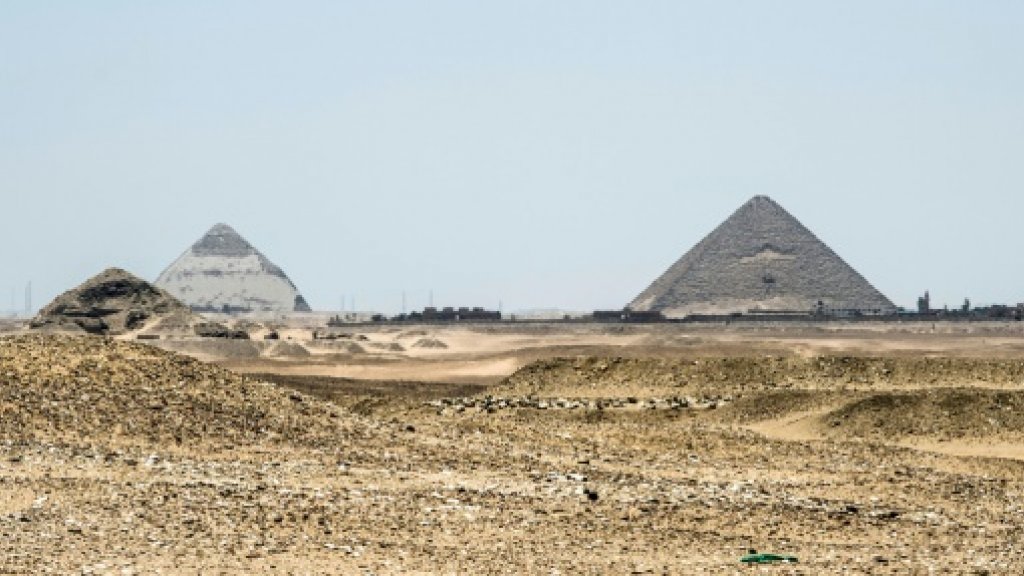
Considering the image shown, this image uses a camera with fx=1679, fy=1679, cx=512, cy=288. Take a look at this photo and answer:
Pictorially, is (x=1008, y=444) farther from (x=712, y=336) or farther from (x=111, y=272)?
(x=712, y=336)

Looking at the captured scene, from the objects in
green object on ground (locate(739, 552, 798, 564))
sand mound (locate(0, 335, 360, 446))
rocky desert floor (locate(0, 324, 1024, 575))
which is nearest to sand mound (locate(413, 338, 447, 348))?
rocky desert floor (locate(0, 324, 1024, 575))

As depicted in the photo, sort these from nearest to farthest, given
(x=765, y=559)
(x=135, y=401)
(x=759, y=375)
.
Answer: (x=765, y=559), (x=135, y=401), (x=759, y=375)

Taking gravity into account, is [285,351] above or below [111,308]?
below

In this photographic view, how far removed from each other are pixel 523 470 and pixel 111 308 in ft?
247

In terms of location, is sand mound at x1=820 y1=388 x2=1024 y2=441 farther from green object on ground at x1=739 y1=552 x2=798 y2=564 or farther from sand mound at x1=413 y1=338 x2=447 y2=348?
sand mound at x1=413 y1=338 x2=447 y2=348

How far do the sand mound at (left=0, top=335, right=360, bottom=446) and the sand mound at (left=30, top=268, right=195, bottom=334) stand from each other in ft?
194

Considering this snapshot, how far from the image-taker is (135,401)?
29.8 metres

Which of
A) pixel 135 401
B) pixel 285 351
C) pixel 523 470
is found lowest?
pixel 523 470

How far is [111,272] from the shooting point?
334 ft

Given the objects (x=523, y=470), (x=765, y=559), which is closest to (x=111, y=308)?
(x=523, y=470)

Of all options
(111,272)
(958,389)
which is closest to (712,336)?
(111,272)

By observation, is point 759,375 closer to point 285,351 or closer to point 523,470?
point 523,470

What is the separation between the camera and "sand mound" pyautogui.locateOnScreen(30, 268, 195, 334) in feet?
307

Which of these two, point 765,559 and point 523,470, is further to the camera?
point 523,470
